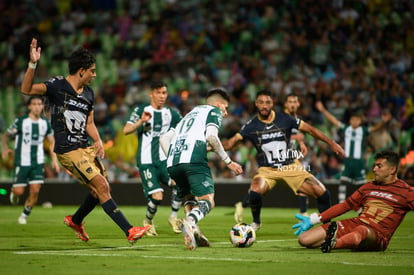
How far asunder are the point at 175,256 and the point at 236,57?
57.2 ft

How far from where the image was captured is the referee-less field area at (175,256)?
24.7 ft

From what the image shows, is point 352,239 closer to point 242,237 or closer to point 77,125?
point 242,237

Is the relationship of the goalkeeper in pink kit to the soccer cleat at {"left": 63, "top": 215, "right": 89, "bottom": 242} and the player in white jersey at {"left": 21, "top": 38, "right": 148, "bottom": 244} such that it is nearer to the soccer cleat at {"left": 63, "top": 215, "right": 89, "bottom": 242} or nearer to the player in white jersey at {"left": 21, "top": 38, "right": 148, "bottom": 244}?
the player in white jersey at {"left": 21, "top": 38, "right": 148, "bottom": 244}

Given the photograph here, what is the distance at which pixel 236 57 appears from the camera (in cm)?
2567

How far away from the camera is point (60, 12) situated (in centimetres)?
3012

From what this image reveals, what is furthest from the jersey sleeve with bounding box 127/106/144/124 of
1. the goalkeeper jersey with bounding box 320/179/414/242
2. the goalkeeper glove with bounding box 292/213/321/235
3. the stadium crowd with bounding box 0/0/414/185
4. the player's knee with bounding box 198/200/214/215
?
the stadium crowd with bounding box 0/0/414/185

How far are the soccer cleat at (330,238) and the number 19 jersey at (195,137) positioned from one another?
6.09 ft

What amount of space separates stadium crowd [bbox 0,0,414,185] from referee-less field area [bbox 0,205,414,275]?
9347mm

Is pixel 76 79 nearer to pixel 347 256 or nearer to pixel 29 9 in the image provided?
pixel 347 256

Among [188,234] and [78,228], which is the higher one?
[188,234]

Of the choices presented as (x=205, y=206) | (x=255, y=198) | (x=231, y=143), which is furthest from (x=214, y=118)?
(x=255, y=198)

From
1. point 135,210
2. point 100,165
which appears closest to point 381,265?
point 100,165

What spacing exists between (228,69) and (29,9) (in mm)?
9403

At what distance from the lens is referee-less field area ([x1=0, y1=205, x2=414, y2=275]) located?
7535 mm
